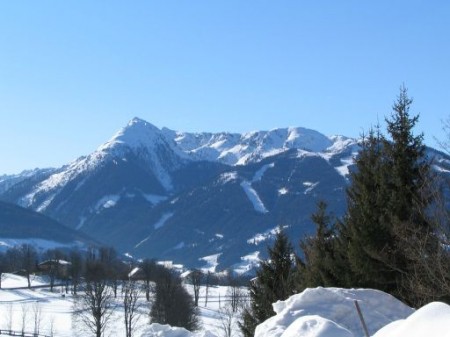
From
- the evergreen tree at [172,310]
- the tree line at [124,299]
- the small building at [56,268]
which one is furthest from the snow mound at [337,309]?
the small building at [56,268]

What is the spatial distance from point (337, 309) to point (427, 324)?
25.4ft

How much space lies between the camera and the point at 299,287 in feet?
90.8

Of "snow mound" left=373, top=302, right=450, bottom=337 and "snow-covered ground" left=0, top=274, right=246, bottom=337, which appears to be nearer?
"snow mound" left=373, top=302, right=450, bottom=337

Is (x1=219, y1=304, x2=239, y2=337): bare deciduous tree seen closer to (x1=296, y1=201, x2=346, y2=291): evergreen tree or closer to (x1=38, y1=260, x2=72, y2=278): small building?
(x1=38, y1=260, x2=72, y2=278): small building

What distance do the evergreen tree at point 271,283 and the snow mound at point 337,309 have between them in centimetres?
1200

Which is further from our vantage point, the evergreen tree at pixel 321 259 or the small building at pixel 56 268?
the small building at pixel 56 268

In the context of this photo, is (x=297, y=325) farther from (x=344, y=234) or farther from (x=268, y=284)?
(x=268, y=284)

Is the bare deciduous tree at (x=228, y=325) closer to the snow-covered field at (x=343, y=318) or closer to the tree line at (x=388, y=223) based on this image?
the tree line at (x=388, y=223)

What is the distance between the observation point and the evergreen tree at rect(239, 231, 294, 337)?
89.8 feet

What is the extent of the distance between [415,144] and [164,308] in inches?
2137

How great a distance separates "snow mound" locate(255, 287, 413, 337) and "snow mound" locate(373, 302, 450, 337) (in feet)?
16.4

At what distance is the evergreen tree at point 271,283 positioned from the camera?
89.8 ft

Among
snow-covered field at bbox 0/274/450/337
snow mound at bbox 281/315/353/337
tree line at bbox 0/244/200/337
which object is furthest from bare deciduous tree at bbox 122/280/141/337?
snow mound at bbox 281/315/353/337

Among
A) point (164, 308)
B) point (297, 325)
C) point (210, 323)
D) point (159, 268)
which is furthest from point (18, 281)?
point (297, 325)
